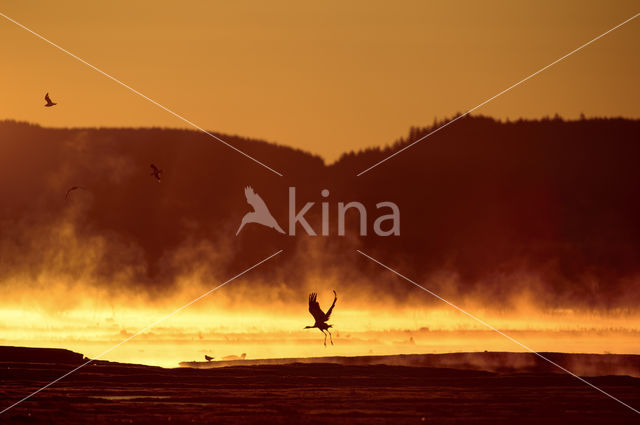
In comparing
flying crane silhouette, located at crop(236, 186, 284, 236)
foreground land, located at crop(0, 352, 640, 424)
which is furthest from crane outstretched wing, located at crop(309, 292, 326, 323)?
flying crane silhouette, located at crop(236, 186, 284, 236)

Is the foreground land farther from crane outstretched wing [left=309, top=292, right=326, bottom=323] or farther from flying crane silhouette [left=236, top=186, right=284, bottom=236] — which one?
flying crane silhouette [left=236, top=186, right=284, bottom=236]

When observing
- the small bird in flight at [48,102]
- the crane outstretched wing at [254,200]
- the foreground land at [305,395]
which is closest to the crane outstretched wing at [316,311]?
the foreground land at [305,395]

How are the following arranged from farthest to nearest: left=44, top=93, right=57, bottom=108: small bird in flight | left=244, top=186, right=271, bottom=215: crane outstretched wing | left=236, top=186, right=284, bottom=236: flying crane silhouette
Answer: left=244, top=186, right=271, bottom=215: crane outstretched wing < left=236, top=186, right=284, bottom=236: flying crane silhouette < left=44, top=93, right=57, bottom=108: small bird in flight

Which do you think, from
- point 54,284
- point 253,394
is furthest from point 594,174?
point 253,394

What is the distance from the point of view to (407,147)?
11294 cm

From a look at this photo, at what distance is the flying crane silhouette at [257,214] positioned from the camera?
100125mm

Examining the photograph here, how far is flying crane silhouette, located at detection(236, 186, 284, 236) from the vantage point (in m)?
100

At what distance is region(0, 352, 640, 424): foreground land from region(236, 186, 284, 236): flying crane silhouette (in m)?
49.0

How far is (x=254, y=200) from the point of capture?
361 feet

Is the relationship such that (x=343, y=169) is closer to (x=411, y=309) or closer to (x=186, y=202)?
(x=186, y=202)

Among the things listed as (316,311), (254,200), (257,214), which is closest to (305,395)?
(316,311)

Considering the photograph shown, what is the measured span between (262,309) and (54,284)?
11801 millimetres

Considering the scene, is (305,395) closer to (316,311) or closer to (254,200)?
(316,311)

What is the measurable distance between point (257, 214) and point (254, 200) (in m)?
3.82
